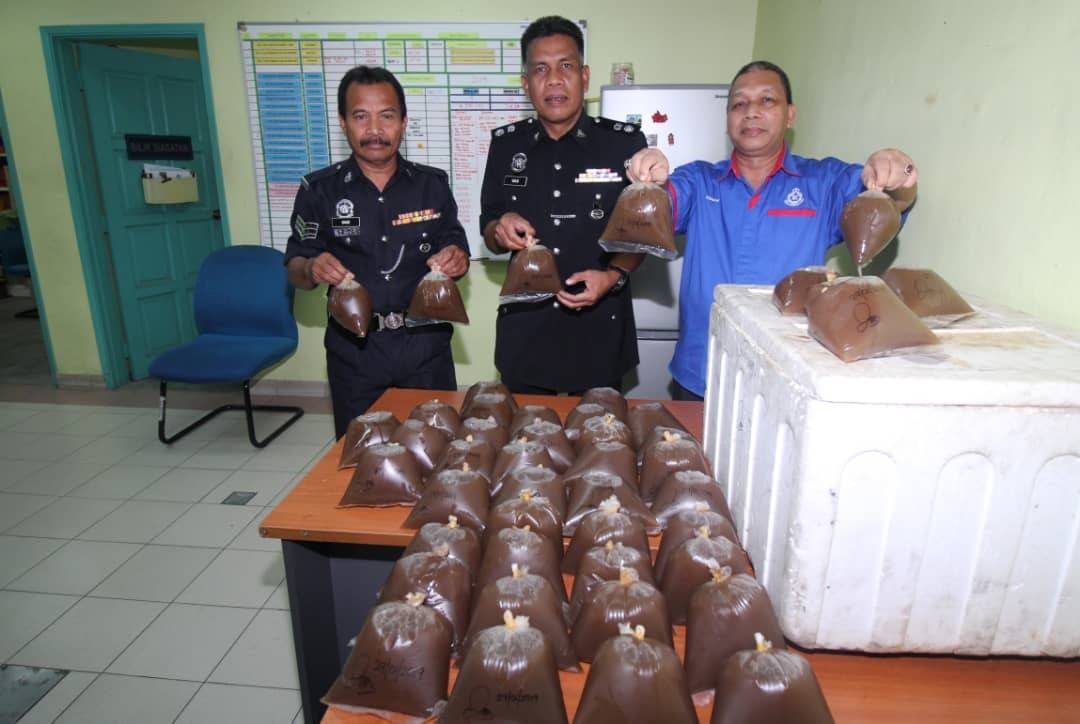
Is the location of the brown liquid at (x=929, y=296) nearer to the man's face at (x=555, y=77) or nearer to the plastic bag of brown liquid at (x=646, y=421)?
the plastic bag of brown liquid at (x=646, y=421)

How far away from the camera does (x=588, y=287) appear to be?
2.03 meters

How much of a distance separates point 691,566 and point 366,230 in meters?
1.71

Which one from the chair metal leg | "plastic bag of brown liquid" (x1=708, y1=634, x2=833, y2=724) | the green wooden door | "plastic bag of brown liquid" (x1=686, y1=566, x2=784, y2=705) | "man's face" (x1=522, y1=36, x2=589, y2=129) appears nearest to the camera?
"plastic bag of brown liquid" (x1=708, y1=634, x2=833, y2=724)

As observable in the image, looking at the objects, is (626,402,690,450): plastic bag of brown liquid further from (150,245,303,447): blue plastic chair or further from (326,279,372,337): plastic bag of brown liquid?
(150,245,303,447): blue plastic chair

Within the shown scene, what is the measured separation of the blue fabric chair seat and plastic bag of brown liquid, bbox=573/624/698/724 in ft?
9.85

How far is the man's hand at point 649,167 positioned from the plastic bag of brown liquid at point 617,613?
3.30ft

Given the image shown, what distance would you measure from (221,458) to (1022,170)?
3470mm

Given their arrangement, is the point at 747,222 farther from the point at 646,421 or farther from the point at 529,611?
the point at 529,611

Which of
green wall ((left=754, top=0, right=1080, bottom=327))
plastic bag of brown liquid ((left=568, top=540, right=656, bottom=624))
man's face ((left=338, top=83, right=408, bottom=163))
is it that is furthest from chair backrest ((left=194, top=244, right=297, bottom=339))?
plastic bag of brown liquid ((left=568, top=540, right=656, bottom=624))

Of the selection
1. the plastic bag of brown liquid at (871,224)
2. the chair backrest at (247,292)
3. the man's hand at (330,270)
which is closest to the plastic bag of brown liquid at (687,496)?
the plastic bag of brown liquid at (871,224)

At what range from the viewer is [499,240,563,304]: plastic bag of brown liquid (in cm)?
181

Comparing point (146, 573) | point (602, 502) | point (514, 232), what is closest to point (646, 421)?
point (602, 502)

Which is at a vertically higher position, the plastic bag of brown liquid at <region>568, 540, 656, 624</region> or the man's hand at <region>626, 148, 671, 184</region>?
the man's hand at <region>626, 148, 671, 184</region>

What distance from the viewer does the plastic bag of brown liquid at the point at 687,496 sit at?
1146 mm
